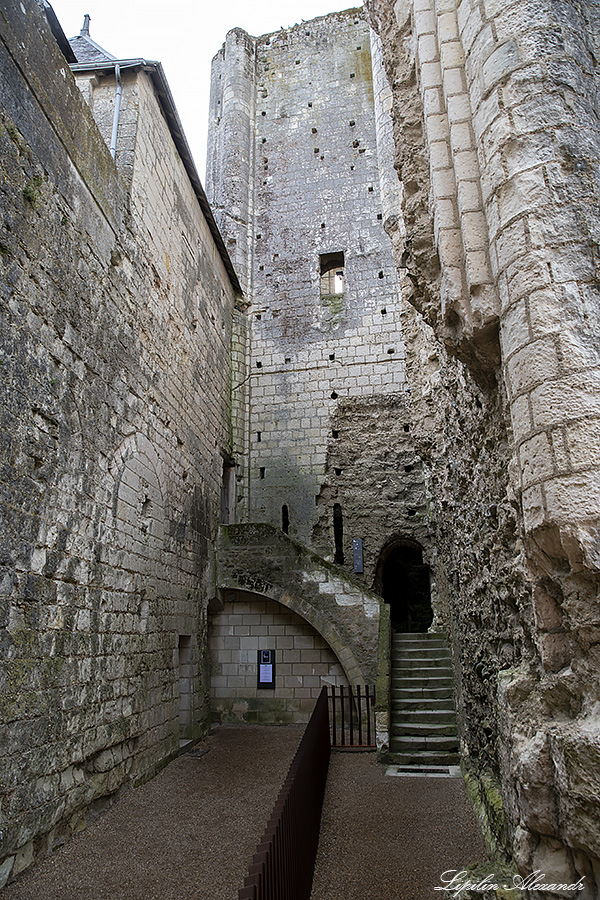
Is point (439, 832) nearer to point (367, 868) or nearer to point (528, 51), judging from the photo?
point (367, 868)

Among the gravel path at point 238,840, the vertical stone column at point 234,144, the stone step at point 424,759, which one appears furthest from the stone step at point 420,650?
the vertical stone column at point 234,144

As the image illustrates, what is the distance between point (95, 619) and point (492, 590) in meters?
3.50

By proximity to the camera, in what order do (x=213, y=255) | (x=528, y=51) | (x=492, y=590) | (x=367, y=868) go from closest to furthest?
(x=528, y=51) < (x=492, y=590) < (x=367, y=868) < (x=213, y=255)

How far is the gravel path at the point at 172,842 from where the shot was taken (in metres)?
3.80

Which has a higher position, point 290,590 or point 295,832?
point 290,590

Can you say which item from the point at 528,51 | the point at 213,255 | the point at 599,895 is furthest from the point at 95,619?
the point at 213,255

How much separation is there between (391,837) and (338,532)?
812 centimetres

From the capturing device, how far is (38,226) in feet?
15.0

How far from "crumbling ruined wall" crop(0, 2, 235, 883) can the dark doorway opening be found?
7.36 m

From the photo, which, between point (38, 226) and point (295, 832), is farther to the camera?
point (38, 226)

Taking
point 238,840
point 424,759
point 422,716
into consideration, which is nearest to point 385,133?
point 422,716

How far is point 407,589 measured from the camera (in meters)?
14.7

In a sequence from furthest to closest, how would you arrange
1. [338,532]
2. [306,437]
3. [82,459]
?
[306,437]
[338,532]
[82,459]

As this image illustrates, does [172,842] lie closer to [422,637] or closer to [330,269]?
[422,637]
